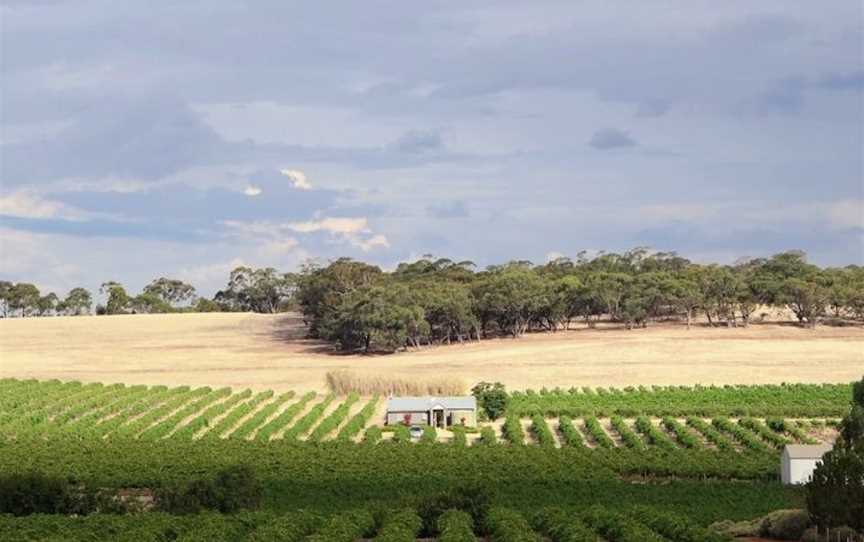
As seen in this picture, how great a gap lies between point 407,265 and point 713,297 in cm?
6605

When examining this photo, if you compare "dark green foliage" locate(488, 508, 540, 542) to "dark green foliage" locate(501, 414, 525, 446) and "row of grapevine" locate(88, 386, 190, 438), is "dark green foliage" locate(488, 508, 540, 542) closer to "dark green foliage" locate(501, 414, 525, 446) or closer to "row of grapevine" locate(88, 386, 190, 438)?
"dark green foliage" locate(501, 414, 525, 446)

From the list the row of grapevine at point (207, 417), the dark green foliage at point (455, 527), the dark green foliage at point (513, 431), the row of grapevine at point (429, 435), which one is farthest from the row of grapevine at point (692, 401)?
the dark green foliage at point (455, 527)

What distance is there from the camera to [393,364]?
11194 cm

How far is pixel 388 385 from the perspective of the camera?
8950cm

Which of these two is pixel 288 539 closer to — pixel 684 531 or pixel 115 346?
pixel 684 531

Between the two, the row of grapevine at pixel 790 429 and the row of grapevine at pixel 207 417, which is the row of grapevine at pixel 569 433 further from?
the row of grapevine at pixel 207 417

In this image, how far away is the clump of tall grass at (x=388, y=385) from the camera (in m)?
84.9

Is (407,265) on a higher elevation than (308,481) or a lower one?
higher

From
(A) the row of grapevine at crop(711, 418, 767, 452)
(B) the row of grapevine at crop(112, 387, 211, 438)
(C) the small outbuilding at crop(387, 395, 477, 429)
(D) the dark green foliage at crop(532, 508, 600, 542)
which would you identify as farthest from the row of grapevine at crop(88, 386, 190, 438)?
(D) the dark green foliage at crop(532, 508, 600, 542)

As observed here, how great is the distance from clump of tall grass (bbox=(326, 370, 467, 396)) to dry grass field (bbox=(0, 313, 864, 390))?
4.72 feet

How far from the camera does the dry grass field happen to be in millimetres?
98812

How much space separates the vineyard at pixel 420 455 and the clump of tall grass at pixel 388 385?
7.60 ft

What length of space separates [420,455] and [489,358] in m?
55.3

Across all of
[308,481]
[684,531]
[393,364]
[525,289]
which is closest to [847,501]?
[684,531]
